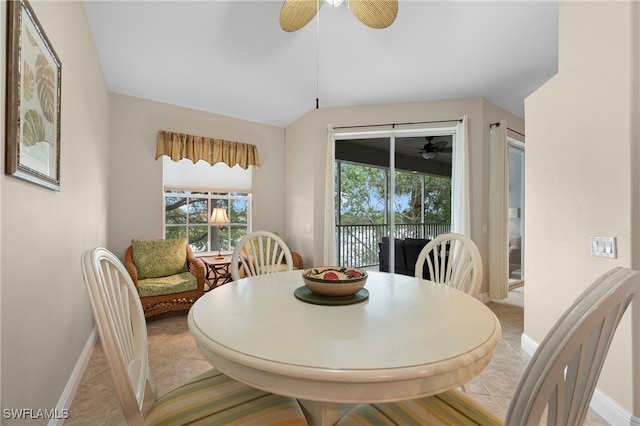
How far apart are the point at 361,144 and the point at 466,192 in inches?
60.6

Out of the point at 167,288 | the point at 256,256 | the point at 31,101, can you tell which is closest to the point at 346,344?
the point at 256,256

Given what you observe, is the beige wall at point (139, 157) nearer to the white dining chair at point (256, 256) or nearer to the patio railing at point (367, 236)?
the white dining chair at point (256, 256)

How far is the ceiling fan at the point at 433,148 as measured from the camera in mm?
4020

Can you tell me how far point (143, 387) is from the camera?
1.02 metres

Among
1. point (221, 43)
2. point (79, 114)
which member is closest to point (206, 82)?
point (221, 43)

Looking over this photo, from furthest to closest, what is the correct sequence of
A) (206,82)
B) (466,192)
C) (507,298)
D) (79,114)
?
(507,298), (466,192), (206,82), (79,114)

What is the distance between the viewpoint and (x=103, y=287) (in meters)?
0.89

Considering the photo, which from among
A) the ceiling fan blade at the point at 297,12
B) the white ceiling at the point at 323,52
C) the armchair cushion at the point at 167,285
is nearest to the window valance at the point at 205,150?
the white ceiling at the point at 323,52

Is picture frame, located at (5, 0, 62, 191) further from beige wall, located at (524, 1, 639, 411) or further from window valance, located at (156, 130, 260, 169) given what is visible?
beige wall, located at (524, 1, 639, 411)

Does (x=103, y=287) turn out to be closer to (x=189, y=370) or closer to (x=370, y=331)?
(x=370, y=331)

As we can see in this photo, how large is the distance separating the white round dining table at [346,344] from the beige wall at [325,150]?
9.64 feet

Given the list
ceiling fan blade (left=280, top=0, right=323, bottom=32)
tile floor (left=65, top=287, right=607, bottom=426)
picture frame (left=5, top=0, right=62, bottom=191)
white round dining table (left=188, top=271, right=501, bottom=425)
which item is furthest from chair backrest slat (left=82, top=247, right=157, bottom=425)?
ceiling fan blade (left=280, top=0, right=323, bottom=32)

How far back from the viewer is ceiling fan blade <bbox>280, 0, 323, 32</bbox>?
1.68 metres

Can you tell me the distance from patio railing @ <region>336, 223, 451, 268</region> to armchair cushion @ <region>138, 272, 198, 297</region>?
205cm
